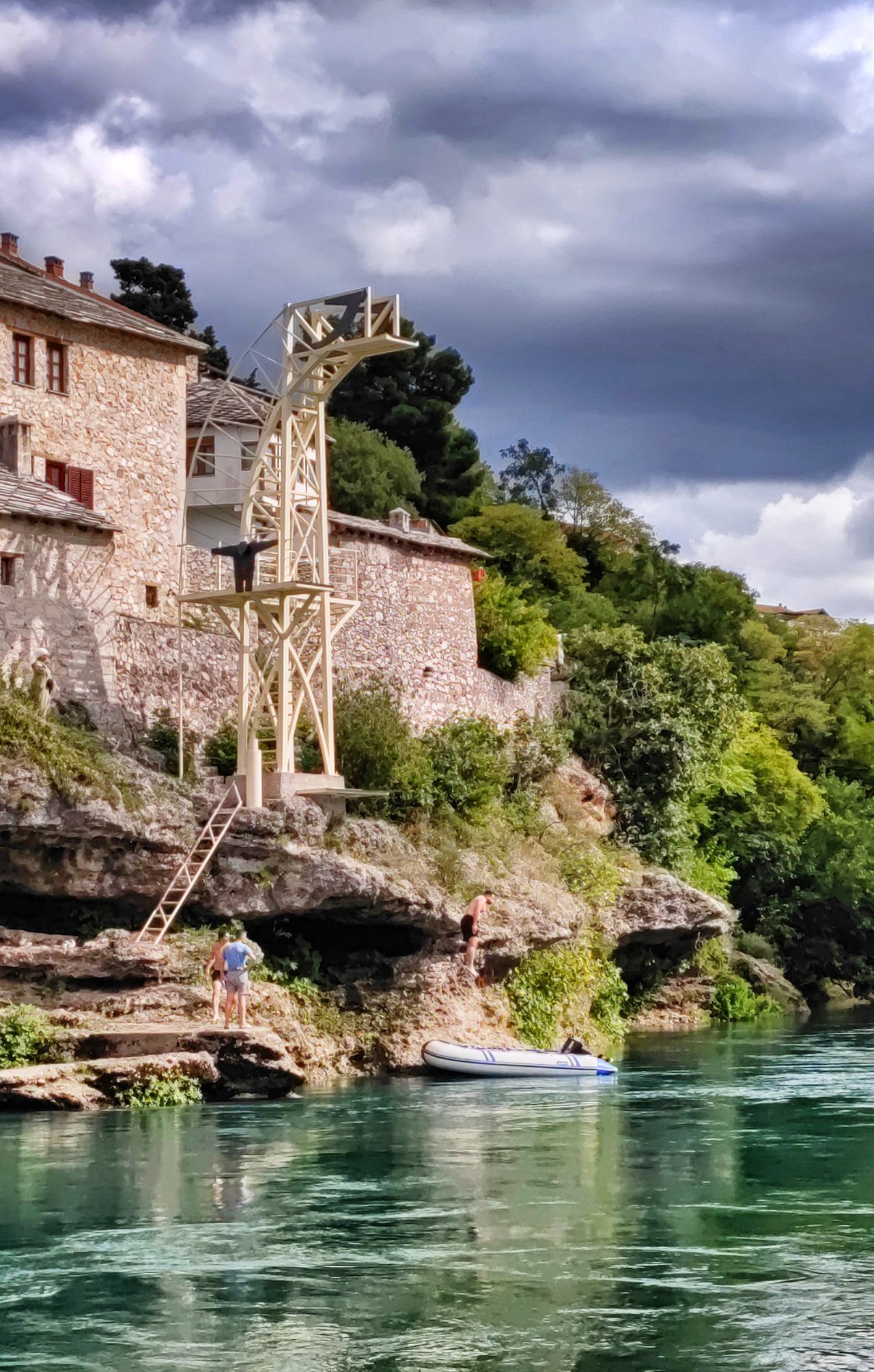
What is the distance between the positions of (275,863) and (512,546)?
118 feet

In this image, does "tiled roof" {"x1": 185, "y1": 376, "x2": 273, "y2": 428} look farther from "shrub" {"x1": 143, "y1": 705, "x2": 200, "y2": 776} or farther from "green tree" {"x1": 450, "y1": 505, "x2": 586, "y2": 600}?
"green tree" {"x1": 450, "y1": 505, "x2": 586, "y2": 600}

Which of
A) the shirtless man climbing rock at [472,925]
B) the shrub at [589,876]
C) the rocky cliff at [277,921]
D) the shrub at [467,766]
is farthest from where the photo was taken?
the shrub at [589,876]

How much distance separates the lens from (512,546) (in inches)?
2837

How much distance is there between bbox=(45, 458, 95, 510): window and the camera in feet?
143

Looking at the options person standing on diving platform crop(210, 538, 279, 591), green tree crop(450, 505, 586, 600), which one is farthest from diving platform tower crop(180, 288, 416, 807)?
green tree crop(450, 505, 586, 600)

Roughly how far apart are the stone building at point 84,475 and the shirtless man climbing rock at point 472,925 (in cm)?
856

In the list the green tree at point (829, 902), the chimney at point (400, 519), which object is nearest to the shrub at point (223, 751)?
the chimney at point (400, 519)

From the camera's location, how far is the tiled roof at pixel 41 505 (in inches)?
1526

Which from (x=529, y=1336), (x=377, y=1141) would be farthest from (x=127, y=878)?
(x=529, y=1336)

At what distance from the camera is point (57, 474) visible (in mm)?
43812

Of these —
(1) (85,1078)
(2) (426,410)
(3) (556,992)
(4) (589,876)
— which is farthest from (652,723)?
(2) (426,410)

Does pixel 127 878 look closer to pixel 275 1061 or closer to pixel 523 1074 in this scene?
pixel 275 1061

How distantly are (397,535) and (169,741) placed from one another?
11515mm

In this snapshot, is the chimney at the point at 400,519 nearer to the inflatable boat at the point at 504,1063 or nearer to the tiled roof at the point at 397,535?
the tiled roof at the point at 397,535
